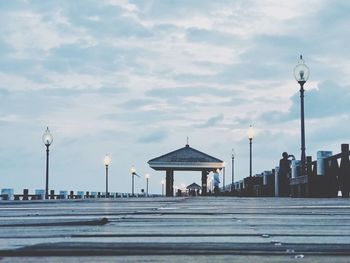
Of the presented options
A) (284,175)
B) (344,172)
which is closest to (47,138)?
(284,175)

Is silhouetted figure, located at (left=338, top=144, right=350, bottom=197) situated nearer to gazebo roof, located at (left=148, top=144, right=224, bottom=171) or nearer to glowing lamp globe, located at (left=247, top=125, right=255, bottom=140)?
glowing lamp globe, located at (left=247, top=125, right=255, bottom=140)

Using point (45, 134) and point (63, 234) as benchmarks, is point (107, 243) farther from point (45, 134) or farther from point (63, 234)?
point (45, 134)

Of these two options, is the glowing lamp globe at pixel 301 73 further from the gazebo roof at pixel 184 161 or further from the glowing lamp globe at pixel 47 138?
the gazebo roof at pixel 184 161

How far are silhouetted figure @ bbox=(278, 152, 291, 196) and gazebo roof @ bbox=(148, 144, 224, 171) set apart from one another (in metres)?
39.3

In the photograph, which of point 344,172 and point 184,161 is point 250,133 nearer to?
point 344,172

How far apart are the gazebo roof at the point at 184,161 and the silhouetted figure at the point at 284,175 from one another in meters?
39.3

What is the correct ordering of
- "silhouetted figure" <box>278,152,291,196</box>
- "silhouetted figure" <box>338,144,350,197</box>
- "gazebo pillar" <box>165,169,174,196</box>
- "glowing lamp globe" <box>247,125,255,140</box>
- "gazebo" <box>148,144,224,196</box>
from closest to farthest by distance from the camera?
"silhouetted figure" <box>338,144,350,197</box> < "silhouetted figure" <box>278,152,291,196</box> < "glowing lamp globe" <box>247,125,255,140</box> < "gazebo" <box>148,144,224,196</box> < "gazebo pillar" <box>165,169,174,196</box>

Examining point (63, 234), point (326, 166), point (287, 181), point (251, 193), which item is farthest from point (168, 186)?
point (63, 234)

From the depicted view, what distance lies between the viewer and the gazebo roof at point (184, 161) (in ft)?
231

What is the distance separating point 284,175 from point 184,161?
40.1 m

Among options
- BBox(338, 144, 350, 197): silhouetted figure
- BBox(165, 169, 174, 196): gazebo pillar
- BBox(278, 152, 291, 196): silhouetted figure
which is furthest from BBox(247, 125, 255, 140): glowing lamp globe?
BBox(165, 169, 174, 196): gazebo pillar

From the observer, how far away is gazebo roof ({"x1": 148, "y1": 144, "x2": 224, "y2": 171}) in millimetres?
70312

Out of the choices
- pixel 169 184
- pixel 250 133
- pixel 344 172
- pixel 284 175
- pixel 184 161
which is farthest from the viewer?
pixel 169 184

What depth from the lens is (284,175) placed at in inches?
1214
